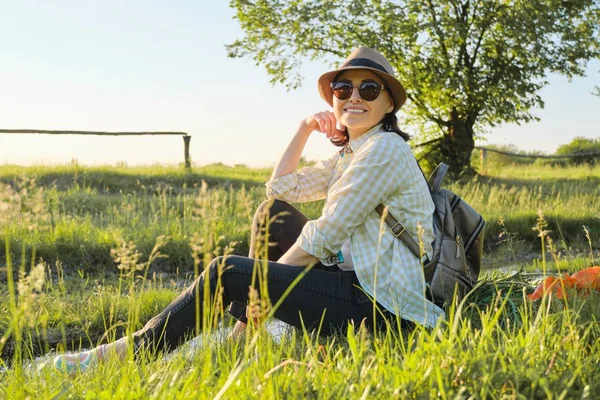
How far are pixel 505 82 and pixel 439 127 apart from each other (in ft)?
8.12

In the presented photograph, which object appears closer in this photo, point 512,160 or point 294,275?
point 294,275

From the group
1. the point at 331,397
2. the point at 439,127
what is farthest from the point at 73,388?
the point at 439,127

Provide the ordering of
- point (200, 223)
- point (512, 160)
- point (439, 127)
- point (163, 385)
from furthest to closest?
point (512, 160), point (439, 127), point (200, 223), point (163, 385)

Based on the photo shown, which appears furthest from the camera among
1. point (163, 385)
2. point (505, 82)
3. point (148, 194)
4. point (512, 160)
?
point (512, 160)

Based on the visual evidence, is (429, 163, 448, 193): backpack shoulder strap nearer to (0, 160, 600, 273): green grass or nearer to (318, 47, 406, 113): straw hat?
(318, 47, 406, 113): straw hat

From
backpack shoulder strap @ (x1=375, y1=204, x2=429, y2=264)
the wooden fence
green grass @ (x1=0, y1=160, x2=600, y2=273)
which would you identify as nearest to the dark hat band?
backpack shoulder strap @ (x1=375, y1=204, x2=429, y2=264)

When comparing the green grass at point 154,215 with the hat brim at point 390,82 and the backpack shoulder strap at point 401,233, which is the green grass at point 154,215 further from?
the hat brim at point 390,82

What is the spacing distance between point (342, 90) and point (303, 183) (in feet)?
2.41

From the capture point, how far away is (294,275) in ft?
10.7

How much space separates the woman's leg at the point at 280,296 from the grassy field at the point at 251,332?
13 cm

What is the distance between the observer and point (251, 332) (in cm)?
364

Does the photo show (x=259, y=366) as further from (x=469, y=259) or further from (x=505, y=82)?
(x=505, y=82)

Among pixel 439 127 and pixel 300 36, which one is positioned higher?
pixel 300 36

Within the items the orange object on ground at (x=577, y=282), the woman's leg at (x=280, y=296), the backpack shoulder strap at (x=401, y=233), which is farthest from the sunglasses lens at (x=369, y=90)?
the orange object on ground at (x=577, y=282)
